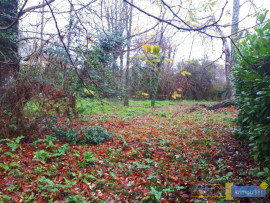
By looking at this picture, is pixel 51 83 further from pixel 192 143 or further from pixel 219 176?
pixel 219 176

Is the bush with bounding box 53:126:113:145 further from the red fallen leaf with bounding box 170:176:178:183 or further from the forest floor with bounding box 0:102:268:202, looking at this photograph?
the red fallen leaf with bounding box 170:176:178:183

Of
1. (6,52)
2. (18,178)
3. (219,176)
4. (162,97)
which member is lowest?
(18,178)

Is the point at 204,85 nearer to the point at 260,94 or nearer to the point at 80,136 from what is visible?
the point at 80,136

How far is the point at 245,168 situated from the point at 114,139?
9.66 ft

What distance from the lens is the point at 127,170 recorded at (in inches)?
133

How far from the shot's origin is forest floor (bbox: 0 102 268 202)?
8.58 ft

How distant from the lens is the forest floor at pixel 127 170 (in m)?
2.62

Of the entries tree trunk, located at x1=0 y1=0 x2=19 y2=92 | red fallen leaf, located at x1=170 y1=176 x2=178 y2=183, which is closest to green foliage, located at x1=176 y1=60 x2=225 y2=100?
tree trunk, located at x1=0 y1=0 x2=19 y2=92

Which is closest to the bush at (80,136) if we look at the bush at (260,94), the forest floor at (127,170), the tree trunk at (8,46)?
the forest floor at (127,170)

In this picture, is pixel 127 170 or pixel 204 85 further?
pixel 204 85

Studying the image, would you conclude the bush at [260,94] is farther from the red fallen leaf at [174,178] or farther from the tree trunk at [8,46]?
the tree trunk at [8,46]

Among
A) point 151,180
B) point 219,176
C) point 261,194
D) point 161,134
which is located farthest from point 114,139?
point 261,194

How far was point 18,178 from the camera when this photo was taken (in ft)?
9.64

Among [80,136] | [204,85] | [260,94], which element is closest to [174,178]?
[260,94]
